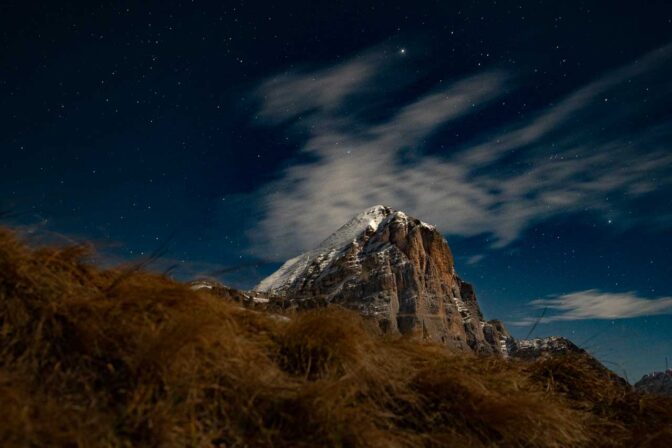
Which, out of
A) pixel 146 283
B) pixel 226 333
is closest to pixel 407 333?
pixel 226 333

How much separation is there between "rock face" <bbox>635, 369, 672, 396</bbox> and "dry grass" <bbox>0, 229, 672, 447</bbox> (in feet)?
4.24

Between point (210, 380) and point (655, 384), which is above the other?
point (655, 384)

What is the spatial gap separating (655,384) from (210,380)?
204 inches

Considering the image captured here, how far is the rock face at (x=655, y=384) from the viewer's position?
524cm

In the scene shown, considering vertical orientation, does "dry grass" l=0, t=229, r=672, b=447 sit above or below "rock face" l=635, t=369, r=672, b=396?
below

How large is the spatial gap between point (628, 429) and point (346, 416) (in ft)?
9.86

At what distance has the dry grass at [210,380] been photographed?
2.45 meters

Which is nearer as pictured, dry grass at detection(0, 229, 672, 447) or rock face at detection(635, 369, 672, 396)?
dry grass at detection(0, 229, 672, 447)

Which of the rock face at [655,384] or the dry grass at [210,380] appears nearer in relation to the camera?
the dry grass at [210,380]

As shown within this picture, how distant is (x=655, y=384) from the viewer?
5500mm

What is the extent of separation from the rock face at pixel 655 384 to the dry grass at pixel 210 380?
1.29 m

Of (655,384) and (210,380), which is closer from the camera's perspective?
(210,380)

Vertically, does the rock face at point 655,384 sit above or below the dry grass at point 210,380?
above

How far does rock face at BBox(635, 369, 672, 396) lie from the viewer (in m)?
5.24
